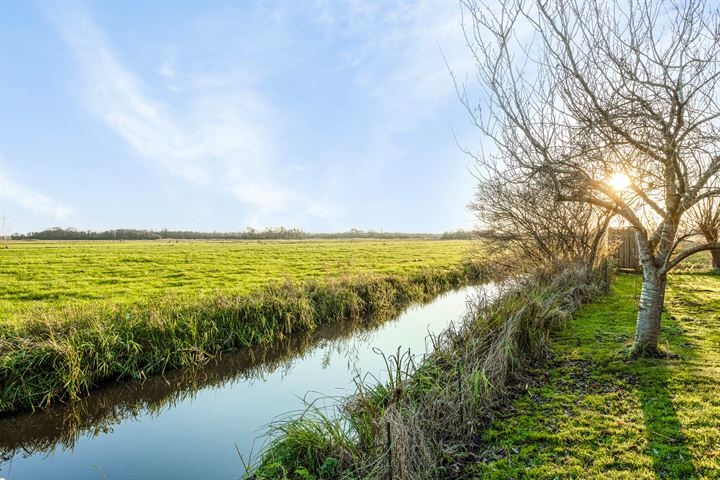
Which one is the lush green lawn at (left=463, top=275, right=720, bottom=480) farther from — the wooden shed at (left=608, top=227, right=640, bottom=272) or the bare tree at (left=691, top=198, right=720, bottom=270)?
the wooden shed at (left=608, top=227, right=640, bottom=272)

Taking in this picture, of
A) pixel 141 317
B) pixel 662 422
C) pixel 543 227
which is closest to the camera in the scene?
pixel 662 422

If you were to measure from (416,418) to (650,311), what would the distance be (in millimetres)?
4729

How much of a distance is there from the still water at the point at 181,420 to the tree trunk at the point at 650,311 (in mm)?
3625

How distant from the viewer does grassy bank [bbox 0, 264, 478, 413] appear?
7504 mm

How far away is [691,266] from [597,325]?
15.6 meters

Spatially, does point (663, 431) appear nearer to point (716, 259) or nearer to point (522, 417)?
point (522, 417)

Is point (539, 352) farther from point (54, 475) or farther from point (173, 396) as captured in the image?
point (54, 475)

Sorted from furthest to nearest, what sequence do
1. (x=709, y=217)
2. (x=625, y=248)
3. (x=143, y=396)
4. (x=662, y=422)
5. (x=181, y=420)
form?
(x=625, y=248) → (x=709, y=217) → (x=143, y=396) → (x=181, y=420) → (x=662, y=422)

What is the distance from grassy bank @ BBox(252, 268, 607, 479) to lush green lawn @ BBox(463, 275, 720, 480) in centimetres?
37

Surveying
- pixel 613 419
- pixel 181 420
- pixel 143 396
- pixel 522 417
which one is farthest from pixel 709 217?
pixel 143 396

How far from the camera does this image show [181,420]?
7.25 m

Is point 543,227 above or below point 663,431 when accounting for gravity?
above

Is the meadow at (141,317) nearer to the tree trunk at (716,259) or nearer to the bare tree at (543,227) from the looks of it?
the bare tree at (543,227)

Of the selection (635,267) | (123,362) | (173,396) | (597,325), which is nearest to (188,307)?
(123,362)
